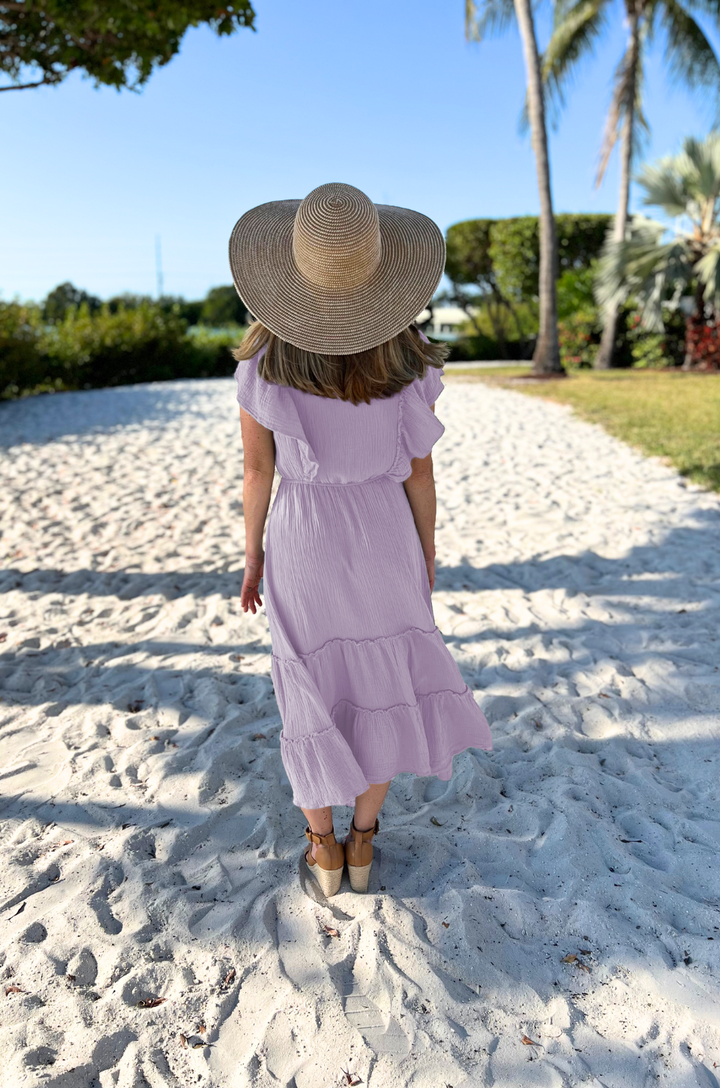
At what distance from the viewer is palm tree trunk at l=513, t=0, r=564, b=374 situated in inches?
522

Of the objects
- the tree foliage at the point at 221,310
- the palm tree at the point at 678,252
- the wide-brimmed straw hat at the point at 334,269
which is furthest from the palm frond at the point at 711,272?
the tree foliage at the point at 221,310

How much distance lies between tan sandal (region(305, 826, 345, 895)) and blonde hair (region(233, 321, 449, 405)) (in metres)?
1.24

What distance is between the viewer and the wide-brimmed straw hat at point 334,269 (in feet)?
5.58

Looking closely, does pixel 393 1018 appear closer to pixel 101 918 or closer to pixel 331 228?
pixel 101 918

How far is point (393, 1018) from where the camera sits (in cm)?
183

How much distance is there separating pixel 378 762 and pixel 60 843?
1.19 metres

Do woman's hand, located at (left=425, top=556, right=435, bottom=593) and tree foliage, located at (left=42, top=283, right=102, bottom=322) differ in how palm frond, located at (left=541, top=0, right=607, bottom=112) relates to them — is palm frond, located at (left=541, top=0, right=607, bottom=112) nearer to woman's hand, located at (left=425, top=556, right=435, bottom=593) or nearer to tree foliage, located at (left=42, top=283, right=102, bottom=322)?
woman's hand, located at (left=425, top=556, right=435, bottom=593)

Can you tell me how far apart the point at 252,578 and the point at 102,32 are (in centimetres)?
527

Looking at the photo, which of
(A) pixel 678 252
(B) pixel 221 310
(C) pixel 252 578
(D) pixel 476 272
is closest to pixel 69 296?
(B) pixel 221 310

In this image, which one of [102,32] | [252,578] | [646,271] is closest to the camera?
[252,578]

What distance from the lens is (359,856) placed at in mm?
2219

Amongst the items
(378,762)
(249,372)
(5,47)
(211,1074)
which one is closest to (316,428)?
(249,372)

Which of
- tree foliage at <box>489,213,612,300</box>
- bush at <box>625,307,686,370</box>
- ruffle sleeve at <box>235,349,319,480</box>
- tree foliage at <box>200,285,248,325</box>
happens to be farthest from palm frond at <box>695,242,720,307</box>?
tree foliage at <box>200,285,248,325</box>

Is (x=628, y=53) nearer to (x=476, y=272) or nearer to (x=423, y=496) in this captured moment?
(x=476, y=272)
